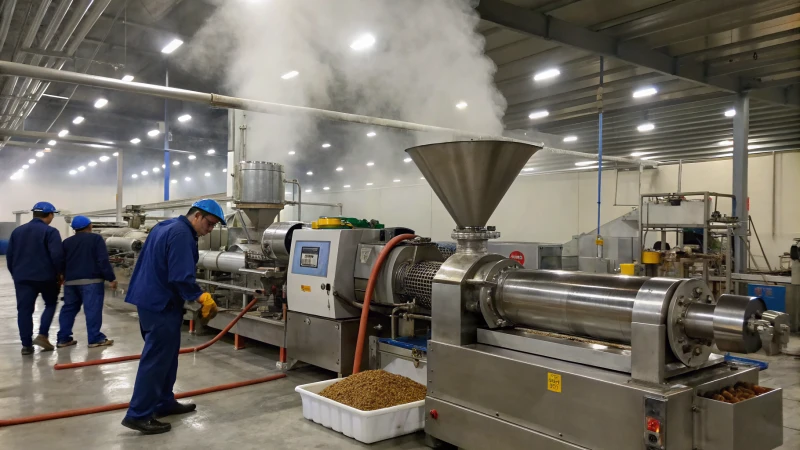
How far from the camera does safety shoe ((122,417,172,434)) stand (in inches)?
108

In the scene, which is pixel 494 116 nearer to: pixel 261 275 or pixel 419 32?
pixel 419 32

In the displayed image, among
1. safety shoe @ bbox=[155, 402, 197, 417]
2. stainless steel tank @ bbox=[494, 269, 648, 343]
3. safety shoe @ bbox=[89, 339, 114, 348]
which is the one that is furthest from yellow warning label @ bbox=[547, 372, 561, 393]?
safety shoe @ bbox=[89, 339, 114, 348]

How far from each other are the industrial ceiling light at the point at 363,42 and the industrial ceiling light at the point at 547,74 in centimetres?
286

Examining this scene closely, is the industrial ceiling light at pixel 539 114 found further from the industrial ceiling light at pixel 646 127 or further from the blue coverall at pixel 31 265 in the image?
the blue coverall at pixel 31 265

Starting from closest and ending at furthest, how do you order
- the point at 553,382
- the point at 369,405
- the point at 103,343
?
the point at 553,382 < the point at 369,405 < the point at 103,343

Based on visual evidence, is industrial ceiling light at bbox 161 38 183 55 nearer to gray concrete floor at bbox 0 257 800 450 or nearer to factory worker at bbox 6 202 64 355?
factory worker at bbox 6 202 64 355

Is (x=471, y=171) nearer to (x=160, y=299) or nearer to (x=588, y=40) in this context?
(x=160, y=299)

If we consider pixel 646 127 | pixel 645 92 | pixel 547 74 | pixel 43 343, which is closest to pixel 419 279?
pixel 43 343

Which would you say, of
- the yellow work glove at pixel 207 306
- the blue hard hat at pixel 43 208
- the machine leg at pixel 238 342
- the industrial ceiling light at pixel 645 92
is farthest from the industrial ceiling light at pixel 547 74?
the blue hard hat at pixel 43 208

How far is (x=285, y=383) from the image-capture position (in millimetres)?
3654

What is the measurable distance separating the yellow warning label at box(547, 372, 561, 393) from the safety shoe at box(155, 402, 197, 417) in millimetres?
2124

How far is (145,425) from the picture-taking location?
9.04 ft

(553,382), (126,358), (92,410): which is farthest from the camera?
(126,358)

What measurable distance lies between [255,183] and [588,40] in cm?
357
